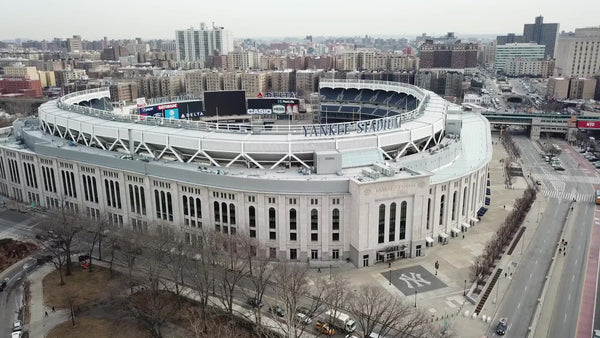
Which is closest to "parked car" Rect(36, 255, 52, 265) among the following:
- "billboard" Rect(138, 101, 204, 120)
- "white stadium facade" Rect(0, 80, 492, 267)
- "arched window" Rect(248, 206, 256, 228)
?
"white stadium facade" Rect(0, 80, 492, 267)

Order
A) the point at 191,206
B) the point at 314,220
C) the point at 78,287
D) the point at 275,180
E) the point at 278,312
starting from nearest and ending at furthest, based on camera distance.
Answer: the point at 278,312, the point at 78,287, the point at 275,180, the point at 314,220, the point at 191,206

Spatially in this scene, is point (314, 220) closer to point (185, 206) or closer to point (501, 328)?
point (185, 206)

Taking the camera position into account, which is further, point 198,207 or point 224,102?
point 224,102

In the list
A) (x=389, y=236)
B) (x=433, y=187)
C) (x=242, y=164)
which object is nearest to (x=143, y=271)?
(x=242, y=164)

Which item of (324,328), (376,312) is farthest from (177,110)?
(376,312)

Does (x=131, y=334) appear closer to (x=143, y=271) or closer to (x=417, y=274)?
(x=143, y=271)

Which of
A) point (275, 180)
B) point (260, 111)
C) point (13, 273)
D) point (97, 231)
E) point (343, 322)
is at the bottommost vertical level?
point (13, 273)

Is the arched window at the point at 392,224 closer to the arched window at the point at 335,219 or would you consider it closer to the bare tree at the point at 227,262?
the arched window at the point at 335,219
